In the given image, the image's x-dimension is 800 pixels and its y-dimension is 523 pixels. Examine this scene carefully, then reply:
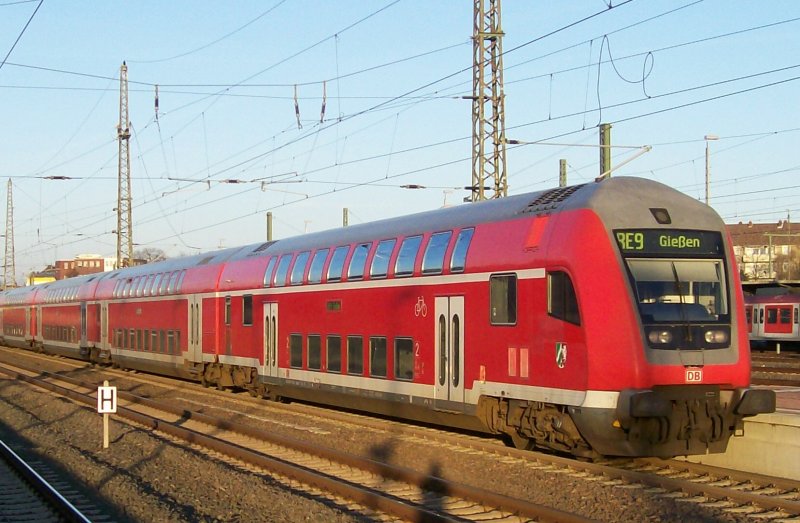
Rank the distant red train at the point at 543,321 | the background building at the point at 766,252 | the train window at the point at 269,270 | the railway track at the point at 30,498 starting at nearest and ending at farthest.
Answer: the railway track at the point at 30,498 < the distant red train at the point at 543,321 < the train window at the point at 269,270 < the background building at the point at 766,252

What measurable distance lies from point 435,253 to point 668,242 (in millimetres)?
4388

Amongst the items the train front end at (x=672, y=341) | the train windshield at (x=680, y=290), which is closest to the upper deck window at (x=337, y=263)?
the train front end at (x=672, y=341)

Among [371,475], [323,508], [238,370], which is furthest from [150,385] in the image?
[323,508]

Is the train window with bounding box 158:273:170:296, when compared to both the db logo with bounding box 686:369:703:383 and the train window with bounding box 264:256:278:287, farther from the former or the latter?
the db logo with bounding box 686:369:703:383

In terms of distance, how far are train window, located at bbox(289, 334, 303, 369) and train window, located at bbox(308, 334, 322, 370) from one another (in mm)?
448

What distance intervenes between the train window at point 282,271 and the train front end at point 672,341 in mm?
10220

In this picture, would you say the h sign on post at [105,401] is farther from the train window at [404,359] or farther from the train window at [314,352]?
the train window at [314,352]

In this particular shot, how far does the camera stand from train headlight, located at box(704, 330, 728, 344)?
12.6 m

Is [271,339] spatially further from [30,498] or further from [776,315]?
[776,315]

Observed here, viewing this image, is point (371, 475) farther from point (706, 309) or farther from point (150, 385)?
point (150, 385)

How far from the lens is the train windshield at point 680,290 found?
40.9 ft

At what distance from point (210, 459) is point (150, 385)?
16.1 metres

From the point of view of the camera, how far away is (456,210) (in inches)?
647

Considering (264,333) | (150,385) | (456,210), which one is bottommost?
(150,385)
